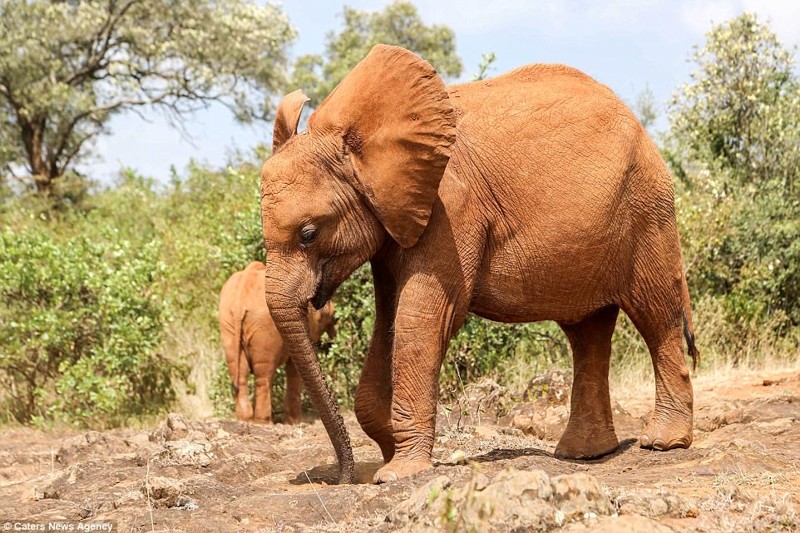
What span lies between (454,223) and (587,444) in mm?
2027

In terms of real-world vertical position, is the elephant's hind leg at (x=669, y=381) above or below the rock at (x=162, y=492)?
above

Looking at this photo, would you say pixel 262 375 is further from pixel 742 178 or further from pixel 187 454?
pixel 742 178

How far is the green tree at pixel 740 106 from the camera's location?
1589 cm

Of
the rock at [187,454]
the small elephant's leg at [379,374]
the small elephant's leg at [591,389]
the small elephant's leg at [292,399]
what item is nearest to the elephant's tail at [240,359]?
the small elephant's leg at [292,399]

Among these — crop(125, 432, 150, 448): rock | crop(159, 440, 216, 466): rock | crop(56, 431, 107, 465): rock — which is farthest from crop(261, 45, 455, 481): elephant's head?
crop(56, 431, 107, 465): rock

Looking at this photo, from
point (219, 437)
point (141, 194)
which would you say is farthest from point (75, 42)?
point (219, 437)

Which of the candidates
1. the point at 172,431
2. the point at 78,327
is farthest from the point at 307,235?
the point at 78,327

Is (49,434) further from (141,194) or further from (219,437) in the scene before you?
(141,194)

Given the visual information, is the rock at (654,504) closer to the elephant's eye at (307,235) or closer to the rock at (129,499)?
the elephant's eye at (307,235)

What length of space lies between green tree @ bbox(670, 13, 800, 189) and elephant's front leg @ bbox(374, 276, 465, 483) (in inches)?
442

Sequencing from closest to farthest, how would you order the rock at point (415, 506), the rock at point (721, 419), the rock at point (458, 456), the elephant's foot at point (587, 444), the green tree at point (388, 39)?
the rock at point (415, 506) → the rock at point (458, 456) → the elephant's foot at point (587, 444) → the rock at point (721, 419) → the green tree at point (388, 39)

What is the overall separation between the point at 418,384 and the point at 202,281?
964 centimetres

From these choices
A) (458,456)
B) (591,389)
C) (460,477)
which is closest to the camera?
(458,456)

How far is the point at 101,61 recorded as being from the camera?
91.3 feet
